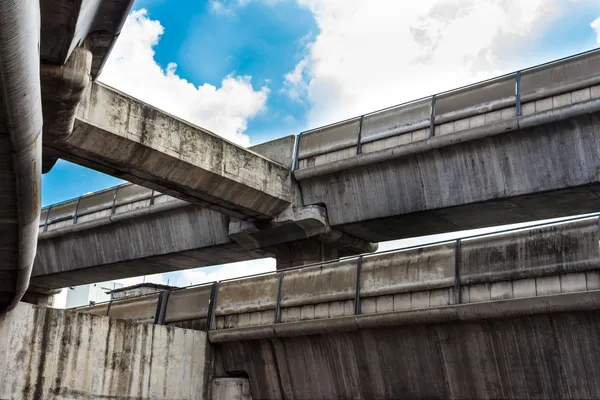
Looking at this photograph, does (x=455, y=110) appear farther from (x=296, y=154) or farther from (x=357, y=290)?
(x=357, y=290)

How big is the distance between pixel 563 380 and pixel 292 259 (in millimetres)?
7480

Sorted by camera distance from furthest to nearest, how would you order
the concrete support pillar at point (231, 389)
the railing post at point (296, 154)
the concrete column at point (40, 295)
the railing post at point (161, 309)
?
the concrete column at point (40, 295), the railing post at point (296, 154), the railing post at point (161, 309), the concrete support pillar at point (231, 389)

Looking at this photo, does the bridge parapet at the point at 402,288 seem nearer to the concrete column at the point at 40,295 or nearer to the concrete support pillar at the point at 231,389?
the concrete support pillar at the point at 231,389

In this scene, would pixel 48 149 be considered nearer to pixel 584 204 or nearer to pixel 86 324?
pixel 86 324

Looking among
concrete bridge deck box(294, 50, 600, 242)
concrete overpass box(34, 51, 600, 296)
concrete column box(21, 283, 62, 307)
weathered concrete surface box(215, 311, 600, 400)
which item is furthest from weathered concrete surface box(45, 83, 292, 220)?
concrete column box(21, 283, 62, 307)

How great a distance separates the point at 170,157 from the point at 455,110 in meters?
5.29

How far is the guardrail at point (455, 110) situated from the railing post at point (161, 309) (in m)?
3.85

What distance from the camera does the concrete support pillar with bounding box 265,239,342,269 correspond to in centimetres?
1480

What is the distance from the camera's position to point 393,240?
49.5 ft

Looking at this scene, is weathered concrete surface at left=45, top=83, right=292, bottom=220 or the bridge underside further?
the bridge underside

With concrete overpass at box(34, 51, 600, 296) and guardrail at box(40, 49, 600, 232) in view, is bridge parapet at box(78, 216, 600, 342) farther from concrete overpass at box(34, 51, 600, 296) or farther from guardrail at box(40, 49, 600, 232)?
guardrail at box(40, 49, 600, 232)

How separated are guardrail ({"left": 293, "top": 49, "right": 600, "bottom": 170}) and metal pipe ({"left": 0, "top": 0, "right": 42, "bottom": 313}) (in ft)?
25.0

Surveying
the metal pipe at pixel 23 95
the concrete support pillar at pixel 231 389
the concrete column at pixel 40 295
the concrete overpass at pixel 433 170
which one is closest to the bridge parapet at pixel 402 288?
the concrete support pillar at pixel 231 389

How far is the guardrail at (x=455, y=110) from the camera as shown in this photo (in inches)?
448
